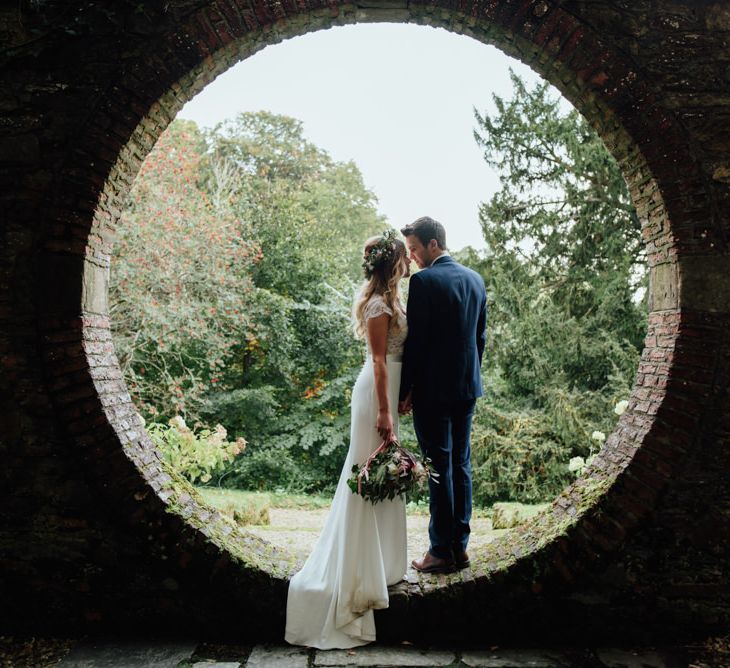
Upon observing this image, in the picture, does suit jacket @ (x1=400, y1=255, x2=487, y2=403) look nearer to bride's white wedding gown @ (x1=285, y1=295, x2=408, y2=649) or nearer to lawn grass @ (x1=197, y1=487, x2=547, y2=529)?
bride's white wedding gown @ (x1=285, y1=295, x2=408, y2=649)

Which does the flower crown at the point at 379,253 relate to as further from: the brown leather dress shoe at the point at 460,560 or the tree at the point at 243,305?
the tree at the point at 243,305

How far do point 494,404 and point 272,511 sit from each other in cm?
367

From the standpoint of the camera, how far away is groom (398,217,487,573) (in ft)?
10.5

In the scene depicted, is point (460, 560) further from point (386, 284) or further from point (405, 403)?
point (386, 284)

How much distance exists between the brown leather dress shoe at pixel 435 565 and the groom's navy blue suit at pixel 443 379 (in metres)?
0.03

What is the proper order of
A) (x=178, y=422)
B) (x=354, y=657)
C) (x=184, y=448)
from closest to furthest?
(x=354, y=657), (x=178, y=422), (x=184, y=448)

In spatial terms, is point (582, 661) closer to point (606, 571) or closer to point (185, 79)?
point (606, 571)

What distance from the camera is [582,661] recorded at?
2809 millimetres

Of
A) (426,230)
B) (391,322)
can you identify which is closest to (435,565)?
(391,322)

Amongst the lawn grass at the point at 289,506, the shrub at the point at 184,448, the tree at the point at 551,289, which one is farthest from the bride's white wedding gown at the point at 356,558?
the tree at the point at 551,289

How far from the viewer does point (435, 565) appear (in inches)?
129

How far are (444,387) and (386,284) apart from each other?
68 centimetres

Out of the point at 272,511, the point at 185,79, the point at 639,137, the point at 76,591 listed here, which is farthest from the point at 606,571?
the point at 272,511

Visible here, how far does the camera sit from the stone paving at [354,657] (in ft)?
9.02
